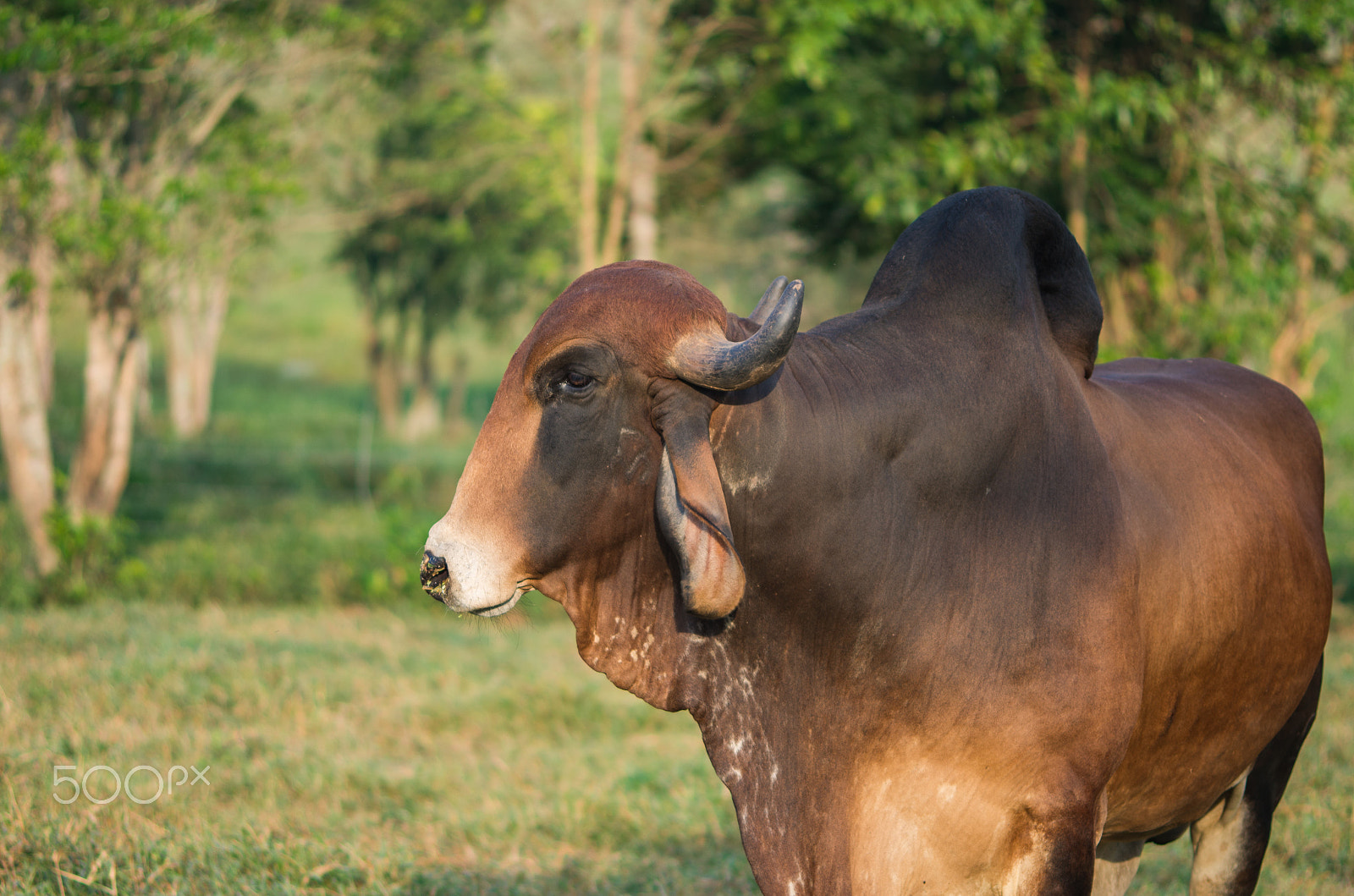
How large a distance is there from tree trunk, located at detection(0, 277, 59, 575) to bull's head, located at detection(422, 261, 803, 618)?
7523 millimetres

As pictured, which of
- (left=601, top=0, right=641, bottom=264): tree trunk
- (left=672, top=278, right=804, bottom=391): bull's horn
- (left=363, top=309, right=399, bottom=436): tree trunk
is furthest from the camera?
(left=363, top=309, right=399, bottom=436): tree trunk

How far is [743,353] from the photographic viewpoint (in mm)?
1938

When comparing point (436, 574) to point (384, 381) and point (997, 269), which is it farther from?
point (384, 381)

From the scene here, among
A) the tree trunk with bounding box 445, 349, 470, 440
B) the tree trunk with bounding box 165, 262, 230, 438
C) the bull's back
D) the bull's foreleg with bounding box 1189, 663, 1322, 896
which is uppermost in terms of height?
the bull's back

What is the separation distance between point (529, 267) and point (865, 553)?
9.64 m

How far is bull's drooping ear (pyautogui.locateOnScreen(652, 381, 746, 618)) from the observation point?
76.2 inches

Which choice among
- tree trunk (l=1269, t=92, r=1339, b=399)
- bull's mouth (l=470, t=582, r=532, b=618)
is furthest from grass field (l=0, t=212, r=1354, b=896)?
bull's mouth (l=470, t=582, r=532, b=618)

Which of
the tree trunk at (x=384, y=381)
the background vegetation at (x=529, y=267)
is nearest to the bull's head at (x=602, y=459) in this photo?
the background vegetation at (x=529, y=267)

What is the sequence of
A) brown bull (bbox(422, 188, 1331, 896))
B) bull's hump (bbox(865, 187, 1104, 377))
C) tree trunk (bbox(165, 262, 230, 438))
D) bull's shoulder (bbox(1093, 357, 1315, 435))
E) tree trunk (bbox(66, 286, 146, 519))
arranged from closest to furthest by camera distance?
brown bull (bbox(422, 188, 1331, 896))
bull's hump (bbox(865, 187, 1104, 377))
bull's shoulder (bbox(1093, 357, 1315, 435))
tree trunk (bbox(66, 286, 146, 519))
tree trunk (bbox(165, 262, 230, 438))

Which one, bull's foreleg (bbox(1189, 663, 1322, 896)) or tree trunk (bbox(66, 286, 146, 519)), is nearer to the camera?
bull's foreleg (bbox(1189, 663, 1322, 896))

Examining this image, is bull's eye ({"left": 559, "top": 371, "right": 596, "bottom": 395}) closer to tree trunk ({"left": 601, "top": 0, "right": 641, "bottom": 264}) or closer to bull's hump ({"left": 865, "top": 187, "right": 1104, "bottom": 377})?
bull's hump ({"left": 865, "top": 187, "right": 1104, "bottom": 377})

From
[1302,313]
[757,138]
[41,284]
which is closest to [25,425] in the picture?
[41,284]

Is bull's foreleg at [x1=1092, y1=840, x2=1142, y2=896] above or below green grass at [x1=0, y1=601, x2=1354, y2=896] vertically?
above

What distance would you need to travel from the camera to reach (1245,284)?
8078 millimetres
